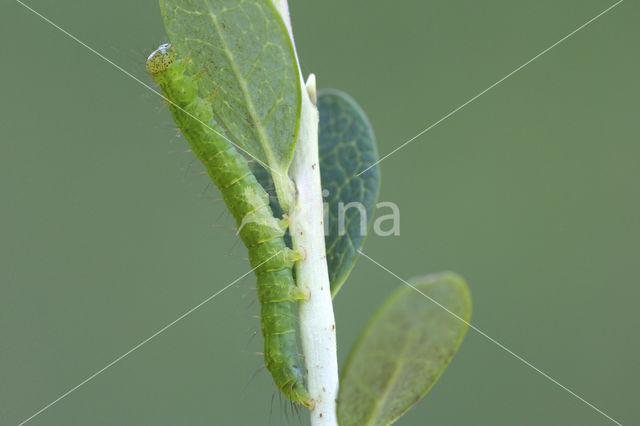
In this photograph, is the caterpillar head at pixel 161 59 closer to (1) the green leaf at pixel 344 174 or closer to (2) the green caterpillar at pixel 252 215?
(2) the green caterpillar at pixel 252 215

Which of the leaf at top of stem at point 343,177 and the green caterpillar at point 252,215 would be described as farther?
the green caterpillar at point 252,215

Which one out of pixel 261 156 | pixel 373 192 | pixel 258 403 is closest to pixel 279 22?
pixel 261 156

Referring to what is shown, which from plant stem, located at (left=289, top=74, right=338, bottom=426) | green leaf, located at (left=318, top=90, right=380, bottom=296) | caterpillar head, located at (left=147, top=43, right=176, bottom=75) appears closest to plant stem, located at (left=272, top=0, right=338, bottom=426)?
plant stem, located at (left=289, top=74, right=338, bottom=426)

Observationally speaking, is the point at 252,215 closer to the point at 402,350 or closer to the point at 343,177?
the point at 343,177

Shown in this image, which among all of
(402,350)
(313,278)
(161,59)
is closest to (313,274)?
(313,278)

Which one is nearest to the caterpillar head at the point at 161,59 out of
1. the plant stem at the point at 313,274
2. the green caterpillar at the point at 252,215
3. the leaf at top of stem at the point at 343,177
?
the green caterpillar at the point at 252,215

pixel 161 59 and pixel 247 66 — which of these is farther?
pixel 161 59

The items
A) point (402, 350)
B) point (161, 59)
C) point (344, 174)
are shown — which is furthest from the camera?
point (161, 59)
